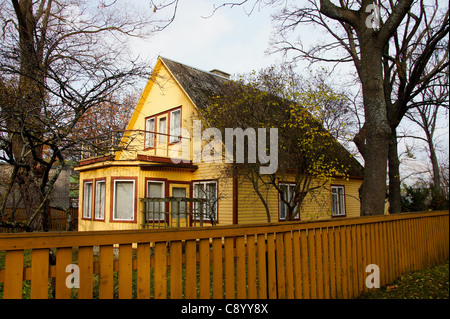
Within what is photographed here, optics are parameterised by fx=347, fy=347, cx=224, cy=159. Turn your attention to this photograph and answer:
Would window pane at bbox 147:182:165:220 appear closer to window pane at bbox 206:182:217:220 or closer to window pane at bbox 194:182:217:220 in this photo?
window pane at bbox 194:182:217:220

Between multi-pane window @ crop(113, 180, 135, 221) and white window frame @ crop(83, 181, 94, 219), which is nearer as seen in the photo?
multi-pane window @ crop(113, 180, 135, 221)

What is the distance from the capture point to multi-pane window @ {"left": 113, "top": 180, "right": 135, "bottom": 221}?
13586 millimetres

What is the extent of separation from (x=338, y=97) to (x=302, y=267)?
8.29 metres

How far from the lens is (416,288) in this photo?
20.3ft

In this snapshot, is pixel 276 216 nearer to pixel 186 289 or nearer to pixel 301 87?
pixel 301 87

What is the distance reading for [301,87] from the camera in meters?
12.0

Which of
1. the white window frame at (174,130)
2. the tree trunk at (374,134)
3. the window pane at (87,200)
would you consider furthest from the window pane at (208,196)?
the tree trunk at (374,134)

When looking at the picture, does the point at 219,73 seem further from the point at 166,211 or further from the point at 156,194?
the point at 166,211

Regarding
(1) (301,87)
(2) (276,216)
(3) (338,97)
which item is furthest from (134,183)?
(3) (338,97)

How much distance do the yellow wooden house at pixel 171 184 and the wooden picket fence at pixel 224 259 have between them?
5740 millimetres

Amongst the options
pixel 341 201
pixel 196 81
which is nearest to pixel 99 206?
pixel 196 81

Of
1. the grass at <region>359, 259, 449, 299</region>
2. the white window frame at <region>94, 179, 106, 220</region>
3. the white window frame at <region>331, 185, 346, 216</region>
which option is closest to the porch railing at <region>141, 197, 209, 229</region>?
the white window frame at <region>94, 179, 106, 220</region>

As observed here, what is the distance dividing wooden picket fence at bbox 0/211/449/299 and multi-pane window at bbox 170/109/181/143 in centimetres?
1011

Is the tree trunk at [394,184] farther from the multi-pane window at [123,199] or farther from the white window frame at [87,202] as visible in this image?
the white window frame at [87,202]
